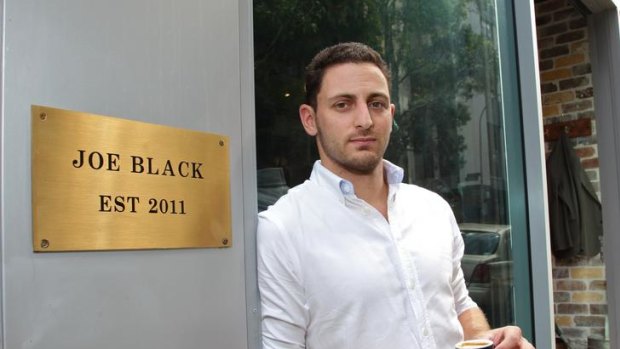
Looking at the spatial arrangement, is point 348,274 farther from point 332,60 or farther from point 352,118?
point 332,60

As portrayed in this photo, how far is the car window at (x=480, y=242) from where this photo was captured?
2.24 meters

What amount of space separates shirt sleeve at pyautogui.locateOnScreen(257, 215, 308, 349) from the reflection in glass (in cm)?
73

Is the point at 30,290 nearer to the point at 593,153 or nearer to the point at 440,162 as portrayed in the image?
the point at 440,162

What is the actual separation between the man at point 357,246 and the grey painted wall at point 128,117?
0.30 feet

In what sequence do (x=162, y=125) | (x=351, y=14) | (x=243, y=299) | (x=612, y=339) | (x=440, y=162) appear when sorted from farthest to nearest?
(x=612, y=339)
(x=440, y=162)
(x=351, y=14)
(x=243, y=299)
(x=162, y=125)

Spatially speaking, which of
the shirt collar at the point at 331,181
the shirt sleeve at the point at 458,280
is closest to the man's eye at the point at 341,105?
the shirt collar at the point at 331,181

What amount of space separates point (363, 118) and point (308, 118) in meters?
0.17

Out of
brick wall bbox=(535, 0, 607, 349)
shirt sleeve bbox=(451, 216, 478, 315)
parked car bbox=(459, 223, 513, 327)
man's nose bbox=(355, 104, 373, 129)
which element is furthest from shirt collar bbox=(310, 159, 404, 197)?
brick wall bbox=(535, 0, 607, 349)

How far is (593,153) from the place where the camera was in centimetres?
345

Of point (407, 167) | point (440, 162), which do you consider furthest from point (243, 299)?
point (440, 162)

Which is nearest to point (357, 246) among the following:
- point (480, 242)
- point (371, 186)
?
point (371, 186)

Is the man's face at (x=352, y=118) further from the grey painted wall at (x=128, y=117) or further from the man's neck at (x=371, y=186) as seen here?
the grey painted wall at (x=128, y=117)

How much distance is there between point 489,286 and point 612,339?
1.42 meters

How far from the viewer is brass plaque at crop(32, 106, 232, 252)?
0.89 m
